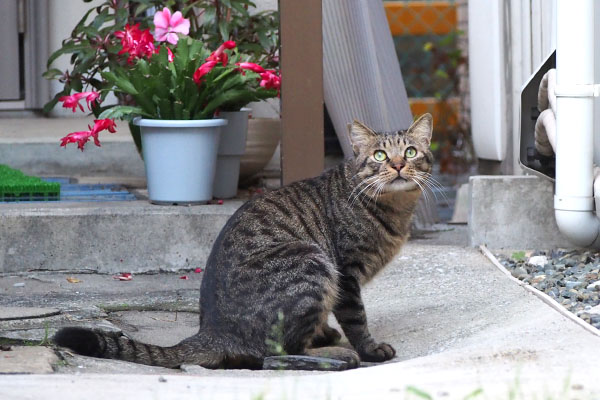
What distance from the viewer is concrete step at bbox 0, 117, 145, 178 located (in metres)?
6.27

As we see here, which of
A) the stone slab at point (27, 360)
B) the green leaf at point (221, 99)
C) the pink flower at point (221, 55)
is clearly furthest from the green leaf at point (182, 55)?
the stone slab at point (27, 360)

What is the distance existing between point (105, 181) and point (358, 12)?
1.92 metres

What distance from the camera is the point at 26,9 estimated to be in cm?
715

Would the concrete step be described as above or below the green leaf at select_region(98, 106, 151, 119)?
below

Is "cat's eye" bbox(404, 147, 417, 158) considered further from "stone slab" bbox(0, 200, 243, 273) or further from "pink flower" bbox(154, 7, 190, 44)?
"pink flower" bbox(154, 7, 190, 44)

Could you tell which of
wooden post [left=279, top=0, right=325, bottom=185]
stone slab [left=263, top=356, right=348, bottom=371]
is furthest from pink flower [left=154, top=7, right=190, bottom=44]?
stone slab [left=263, top=356, right=348, bottom=371]

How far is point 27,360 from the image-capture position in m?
3.03

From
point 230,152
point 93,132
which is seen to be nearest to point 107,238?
point 93,132

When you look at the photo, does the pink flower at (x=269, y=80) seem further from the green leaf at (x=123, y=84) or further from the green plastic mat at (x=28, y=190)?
the green plastic mat at (x=28, y=190)

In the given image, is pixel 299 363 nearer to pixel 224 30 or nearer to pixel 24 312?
pixel 24 312

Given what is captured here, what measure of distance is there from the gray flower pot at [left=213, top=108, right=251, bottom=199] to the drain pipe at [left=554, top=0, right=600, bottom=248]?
182 centimetres

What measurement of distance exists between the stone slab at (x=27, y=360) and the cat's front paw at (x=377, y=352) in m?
1.10

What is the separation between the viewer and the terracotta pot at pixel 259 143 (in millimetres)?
5887

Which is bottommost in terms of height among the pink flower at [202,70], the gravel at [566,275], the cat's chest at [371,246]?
the gravel at [566,275]
